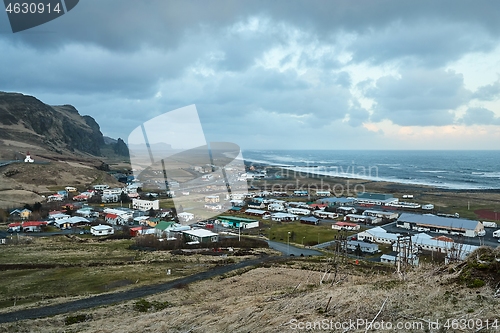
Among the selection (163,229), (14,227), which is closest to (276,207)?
(163,229)

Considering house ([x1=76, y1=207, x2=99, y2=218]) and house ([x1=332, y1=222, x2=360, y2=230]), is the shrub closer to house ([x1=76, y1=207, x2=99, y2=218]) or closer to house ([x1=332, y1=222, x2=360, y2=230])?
house ([x1=332, y1=222, x2=360, y2=230])

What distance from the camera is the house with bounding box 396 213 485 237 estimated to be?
29.0m

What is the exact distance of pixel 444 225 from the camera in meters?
30.9

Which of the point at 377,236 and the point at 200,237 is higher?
the point at 200,237

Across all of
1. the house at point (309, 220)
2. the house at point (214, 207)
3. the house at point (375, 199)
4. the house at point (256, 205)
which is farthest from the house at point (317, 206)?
the house at point (214, 207)

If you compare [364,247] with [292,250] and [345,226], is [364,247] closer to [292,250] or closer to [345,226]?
[292,250]

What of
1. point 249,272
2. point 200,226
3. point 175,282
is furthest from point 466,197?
point 175,282

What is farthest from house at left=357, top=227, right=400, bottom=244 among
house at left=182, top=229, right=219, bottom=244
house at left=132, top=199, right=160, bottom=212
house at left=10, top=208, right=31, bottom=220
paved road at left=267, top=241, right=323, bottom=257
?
house at left=10, top=208, right=31, bottom=220

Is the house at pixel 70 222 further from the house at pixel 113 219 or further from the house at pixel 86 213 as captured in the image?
the house at pixel 86 213

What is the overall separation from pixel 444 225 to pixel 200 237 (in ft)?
70.5

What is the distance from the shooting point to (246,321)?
713cm

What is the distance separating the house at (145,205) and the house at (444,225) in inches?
1052

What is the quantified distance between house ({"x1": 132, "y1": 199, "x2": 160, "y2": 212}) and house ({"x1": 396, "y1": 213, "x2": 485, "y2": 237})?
26729 millimetres

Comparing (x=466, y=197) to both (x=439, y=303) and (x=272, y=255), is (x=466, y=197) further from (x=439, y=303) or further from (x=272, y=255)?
(x=439, y=303)
